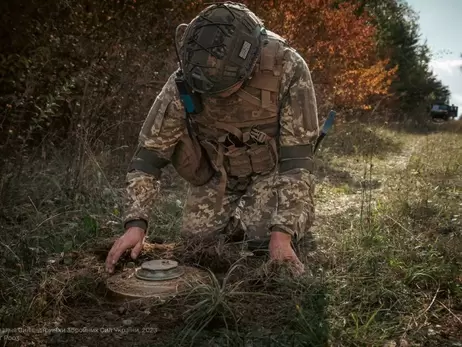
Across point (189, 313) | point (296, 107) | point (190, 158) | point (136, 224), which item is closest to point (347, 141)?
point (190, 158)

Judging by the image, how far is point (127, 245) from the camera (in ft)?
9.55

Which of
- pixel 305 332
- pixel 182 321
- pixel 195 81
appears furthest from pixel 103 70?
pixel 305 332

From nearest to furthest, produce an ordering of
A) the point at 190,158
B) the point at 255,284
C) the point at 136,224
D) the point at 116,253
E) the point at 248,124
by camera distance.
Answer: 1. the point at 255,284
2. the point at 116,253
3. the point at 136,224
4. the point at 248,124
5. the point at 190,158

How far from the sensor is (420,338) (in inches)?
85.2

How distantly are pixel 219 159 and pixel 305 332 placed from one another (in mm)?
1510

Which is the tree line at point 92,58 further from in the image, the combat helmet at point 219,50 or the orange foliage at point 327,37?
the combat helmet at point 219,50

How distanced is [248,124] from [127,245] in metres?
1.03

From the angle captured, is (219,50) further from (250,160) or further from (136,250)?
(136,250)

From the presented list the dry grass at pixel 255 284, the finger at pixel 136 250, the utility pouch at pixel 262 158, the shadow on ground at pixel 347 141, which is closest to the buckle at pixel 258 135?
the utility pouch at pixel 262 158

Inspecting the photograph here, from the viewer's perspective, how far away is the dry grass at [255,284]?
220 cm

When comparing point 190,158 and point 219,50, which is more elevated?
point 219,50

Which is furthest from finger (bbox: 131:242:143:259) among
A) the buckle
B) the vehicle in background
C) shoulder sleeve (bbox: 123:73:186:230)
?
Answer: the vehicle in background

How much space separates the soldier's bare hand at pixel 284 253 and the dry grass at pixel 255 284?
10 cm

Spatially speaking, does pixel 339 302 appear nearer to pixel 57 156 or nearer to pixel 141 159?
pixel 141 159
